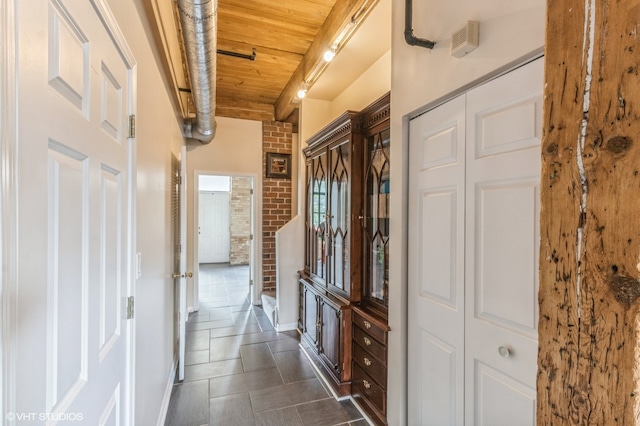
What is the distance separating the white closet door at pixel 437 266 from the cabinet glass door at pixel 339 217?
833 mm

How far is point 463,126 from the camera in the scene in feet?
4.51

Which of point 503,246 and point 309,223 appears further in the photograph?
point 309,223

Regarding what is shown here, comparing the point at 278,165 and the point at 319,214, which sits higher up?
the point at 278,165

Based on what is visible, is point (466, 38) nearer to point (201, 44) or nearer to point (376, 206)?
point (376, 206)

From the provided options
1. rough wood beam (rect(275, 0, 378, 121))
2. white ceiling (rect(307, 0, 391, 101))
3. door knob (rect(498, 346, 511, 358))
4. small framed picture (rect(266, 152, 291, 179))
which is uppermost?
rough wood beam (rect(275, 0, 378, 121))

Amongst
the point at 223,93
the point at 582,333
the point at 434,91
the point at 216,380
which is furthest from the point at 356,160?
the point at 223,93

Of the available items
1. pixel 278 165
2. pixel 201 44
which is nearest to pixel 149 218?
pixel 201 44

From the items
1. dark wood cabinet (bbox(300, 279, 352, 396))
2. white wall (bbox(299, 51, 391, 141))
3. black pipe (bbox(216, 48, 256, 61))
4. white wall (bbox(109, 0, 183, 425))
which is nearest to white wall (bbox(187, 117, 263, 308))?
white wall (bbox(299, 51, 391, 141))

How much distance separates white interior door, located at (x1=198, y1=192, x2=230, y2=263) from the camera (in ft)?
26.4

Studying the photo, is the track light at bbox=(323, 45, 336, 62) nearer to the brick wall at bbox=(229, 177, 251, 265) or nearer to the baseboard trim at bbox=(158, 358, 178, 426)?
the baseboard trim at bbox=(158, 358, 178, 426)

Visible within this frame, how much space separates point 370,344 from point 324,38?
8.45 ft

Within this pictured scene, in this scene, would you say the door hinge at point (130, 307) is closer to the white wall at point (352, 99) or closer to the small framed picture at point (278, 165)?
the white wall at point (352, 99)

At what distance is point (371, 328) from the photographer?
2.06m

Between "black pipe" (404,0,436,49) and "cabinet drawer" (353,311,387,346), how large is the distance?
168 centimetres
